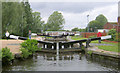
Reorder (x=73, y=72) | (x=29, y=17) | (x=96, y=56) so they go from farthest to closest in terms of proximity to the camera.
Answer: (x=29, y=17)
(x=96, y=56)
(x=73, y=72)

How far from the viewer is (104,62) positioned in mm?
8375

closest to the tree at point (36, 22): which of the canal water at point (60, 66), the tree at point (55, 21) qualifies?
the tree at point (55, 21)

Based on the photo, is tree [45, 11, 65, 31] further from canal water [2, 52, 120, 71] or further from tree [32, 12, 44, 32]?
canal water [2, 52, 120, 71]

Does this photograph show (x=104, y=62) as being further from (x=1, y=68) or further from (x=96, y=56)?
(x=1, y=68)

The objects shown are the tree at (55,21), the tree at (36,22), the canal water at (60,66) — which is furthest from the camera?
the tree at (55,21)

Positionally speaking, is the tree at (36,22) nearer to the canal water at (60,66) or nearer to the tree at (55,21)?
the tree at (55,21)

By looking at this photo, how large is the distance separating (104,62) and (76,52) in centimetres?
413

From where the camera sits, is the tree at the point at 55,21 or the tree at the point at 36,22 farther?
the tree at the point at 55,21

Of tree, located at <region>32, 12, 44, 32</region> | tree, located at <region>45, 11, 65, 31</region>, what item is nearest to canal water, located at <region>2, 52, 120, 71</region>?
tree, located at <region>32, 12, 44, 32</region>

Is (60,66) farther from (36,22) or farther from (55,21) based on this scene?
(55,21)

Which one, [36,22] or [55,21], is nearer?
[36,22]

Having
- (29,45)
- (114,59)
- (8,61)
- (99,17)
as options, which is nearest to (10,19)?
(29,45)

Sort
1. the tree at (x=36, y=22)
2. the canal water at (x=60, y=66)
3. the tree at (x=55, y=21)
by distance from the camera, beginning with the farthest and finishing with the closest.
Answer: the tree at (x=55, y=21) → the tree at (x=36, y=22) → the canal water at (x=60, y=66)

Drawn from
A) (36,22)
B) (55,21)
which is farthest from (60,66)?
(55,21)
